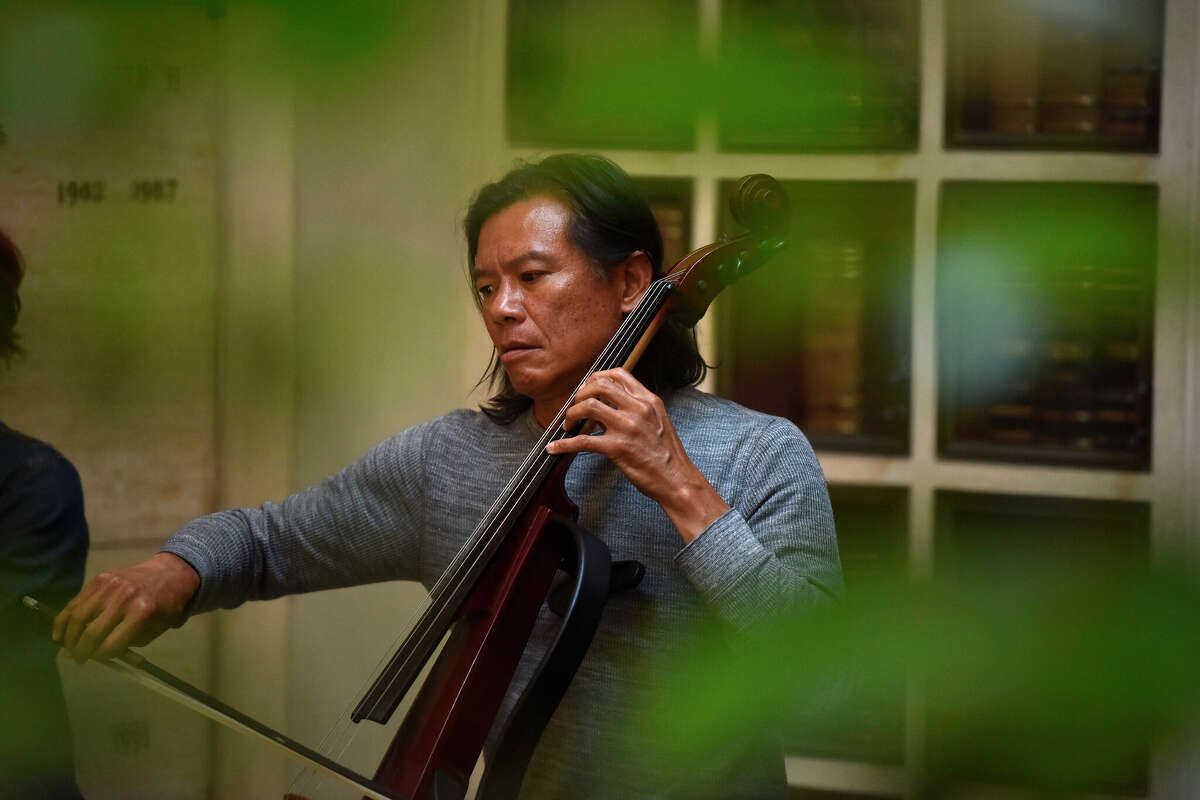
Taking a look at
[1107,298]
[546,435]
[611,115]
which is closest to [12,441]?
[546,435]

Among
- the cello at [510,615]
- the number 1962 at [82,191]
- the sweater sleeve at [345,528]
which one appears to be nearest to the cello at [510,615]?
the cello at [510,615]

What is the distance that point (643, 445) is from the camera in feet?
2.52

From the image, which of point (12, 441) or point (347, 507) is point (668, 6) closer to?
point (12, 441)

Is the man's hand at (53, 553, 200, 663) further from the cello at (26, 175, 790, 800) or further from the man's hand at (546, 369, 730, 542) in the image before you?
the man's hand at (546, 369, 730, 542)

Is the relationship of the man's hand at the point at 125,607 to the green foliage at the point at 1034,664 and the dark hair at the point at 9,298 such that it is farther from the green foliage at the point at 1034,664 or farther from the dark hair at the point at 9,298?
the green foliage at the point at 1034,664

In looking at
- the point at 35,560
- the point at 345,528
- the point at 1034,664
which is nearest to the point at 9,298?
the point at 35,560

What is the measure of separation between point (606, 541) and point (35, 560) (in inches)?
18.9

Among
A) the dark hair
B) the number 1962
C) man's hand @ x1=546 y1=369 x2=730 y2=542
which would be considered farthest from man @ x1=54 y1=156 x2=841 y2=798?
the number 1962

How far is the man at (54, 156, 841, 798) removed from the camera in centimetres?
78

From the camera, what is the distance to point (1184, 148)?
375mm

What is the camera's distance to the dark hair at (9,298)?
39 centimetres

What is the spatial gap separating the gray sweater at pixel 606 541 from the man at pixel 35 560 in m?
0.29

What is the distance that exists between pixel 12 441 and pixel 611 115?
49cm

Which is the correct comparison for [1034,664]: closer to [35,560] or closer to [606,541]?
[35,560]
